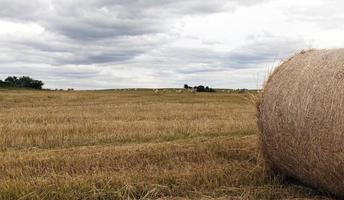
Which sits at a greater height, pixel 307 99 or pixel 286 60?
pixel 286 60

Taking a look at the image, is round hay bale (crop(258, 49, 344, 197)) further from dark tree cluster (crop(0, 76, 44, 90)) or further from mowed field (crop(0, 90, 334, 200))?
dark tree cluster (crop(0, 76, 44, 90))

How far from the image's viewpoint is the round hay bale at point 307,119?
19.9ft

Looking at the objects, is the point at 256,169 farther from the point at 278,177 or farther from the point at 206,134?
the point at 206,134

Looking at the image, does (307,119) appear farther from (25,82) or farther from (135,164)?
(25,82)

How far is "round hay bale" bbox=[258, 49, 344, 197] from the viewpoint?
607 centimetres

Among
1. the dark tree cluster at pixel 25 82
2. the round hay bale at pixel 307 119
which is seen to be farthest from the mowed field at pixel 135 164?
the dark tree cluster at pixel 25 82

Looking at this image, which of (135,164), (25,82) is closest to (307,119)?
(135,164)

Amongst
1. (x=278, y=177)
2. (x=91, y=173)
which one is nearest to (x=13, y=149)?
(x=91, y=173)

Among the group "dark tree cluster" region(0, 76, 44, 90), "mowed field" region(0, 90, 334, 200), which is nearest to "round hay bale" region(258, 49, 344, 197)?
"mowed field" region(0, 90, 334, 200)

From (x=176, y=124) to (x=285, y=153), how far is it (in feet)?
22.8

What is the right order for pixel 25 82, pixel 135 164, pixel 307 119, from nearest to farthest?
pixel 307 119
pixel 135 164
pixel 25 82

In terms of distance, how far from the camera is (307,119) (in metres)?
6.39

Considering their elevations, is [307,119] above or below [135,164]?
above

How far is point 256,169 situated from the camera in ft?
25.6
